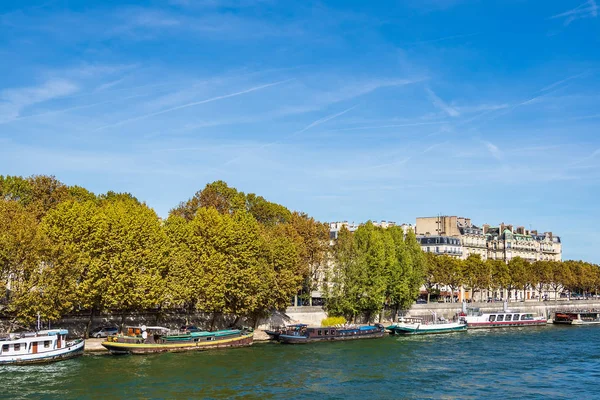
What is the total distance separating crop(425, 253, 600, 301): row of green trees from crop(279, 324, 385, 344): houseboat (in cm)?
3413

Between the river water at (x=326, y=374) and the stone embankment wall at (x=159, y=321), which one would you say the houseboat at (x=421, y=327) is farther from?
the river water at (x=326, y=374)

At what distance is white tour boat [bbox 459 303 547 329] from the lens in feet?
333

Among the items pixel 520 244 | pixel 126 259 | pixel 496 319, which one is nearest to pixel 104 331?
pixel 126 259

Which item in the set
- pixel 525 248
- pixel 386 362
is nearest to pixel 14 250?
pixel 386 362

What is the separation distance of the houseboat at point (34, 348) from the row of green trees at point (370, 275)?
36.9m

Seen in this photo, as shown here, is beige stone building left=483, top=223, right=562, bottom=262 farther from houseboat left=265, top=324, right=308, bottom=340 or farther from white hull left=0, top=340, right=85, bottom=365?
white hull left=0, top=340, right=85, bottom=365

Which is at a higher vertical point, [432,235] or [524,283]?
[432,235]

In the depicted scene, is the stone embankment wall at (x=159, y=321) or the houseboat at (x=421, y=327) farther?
the houseboat at (x=421, y=327)

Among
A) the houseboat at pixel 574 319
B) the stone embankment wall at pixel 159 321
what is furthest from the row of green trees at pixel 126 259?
the houseboat at pixel 574 319

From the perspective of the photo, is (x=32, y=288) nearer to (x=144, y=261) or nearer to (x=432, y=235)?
(x=144, y=261)

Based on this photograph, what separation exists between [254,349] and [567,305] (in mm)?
82545

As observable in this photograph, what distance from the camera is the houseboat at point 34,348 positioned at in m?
55.1

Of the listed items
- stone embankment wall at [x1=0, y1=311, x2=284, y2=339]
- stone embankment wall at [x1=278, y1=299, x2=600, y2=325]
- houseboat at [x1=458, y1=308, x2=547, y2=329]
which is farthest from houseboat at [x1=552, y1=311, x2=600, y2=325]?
stone embankment wall at [x1=0, y1=311, x2=284, y2=339]

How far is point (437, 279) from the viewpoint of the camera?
118500mm
